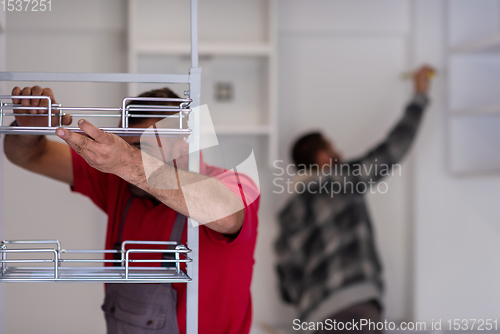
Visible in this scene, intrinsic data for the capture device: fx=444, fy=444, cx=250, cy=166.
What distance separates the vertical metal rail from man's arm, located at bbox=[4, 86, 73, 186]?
9.9 inches

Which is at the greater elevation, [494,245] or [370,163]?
[370,163]

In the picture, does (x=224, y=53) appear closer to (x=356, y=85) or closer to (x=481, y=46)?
(x=356, y=85)

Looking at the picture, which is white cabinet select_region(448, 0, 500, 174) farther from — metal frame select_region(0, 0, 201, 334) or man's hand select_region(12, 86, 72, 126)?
man's hand select_region(12, 86, 72, 126)

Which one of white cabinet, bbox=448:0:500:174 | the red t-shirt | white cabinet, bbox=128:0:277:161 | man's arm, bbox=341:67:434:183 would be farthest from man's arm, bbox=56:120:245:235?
white cabinet, bbox=448:0:500:174

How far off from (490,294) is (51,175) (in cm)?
191

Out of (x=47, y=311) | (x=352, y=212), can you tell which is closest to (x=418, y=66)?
(x=352, y=212)

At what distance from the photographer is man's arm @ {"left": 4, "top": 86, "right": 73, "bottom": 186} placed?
0.80 metres

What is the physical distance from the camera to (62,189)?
1.82 metres

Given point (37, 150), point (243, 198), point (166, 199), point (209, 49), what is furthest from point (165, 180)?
point (209, 49)

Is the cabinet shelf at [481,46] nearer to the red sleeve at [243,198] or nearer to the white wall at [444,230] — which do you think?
the white wall at [444,230]

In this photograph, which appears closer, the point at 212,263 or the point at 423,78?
the point at 212,263

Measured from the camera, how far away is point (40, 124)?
836 millimetres

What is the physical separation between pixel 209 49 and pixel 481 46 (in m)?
1.07

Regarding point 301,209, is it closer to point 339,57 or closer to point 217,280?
point 339,57
